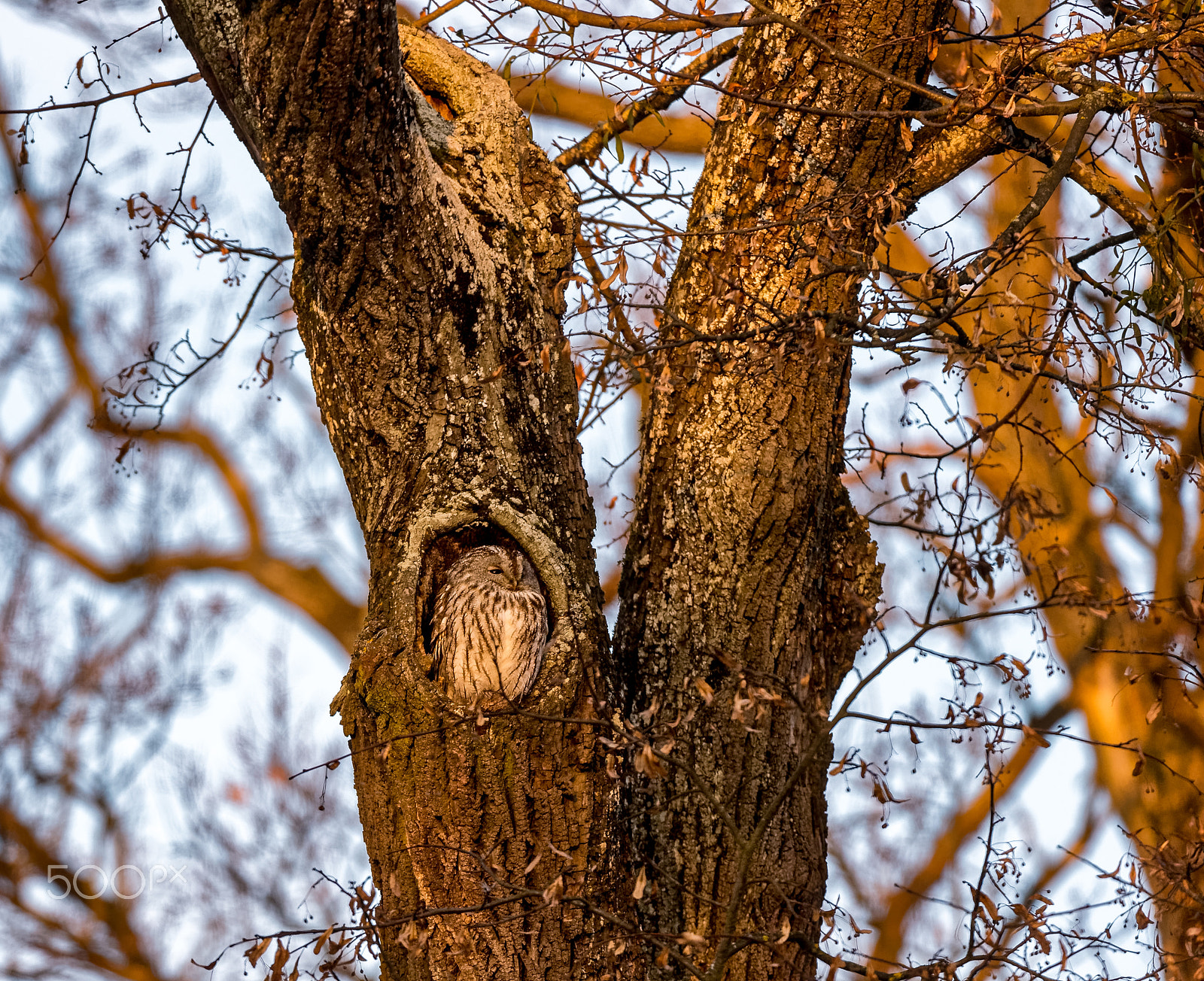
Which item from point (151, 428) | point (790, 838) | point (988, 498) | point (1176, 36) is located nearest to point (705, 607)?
point (790, 838)

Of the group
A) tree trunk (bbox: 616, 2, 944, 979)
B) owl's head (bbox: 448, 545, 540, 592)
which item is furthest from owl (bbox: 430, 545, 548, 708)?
tree trunk (bbox: 616, 2, 944, 979)

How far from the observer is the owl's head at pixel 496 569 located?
201 centimetres

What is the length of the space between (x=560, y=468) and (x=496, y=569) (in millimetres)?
328

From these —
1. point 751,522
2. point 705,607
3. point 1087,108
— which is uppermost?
point 1087,108

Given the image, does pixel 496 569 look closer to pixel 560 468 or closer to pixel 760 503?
pixel 560 468

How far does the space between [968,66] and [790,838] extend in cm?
174

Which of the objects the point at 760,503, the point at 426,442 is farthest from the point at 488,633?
the point at 760,503

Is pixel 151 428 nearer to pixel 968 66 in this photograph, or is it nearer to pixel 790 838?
pixel 790 838

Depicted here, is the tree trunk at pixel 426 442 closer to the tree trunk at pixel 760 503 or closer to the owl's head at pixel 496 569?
the owl's head at pixel 496 569

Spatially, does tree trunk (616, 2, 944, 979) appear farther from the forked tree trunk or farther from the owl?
the owl

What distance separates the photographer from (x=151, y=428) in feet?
11.6

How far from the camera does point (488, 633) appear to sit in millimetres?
1924

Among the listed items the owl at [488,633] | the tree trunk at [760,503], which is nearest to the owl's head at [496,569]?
the owl at [488,633]

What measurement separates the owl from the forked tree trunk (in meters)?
0.04
